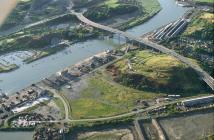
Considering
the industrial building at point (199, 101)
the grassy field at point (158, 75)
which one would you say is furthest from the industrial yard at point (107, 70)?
the grassy field at point (158, 75)

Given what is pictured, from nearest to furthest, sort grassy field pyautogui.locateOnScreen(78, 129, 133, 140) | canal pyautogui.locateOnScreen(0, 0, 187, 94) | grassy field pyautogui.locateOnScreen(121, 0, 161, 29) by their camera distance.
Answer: grassy field pyautogui.locateOnScreen(78, 129, 133, 140)
canal pyautogui.locateOnScreen(0, 0, 187, 94)
grassy field pyautogui.locateOnScreen(121, 0, 161, 29)

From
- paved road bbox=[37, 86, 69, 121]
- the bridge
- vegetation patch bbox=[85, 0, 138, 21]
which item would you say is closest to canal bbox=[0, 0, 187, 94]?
the bridge

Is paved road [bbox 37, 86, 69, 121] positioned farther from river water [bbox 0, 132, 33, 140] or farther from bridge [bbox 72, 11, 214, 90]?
bridge [bbox 72, 11, 214, 90]

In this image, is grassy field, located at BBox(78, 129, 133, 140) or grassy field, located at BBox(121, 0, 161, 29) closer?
grassy field, located at BBox(78, 129, 133, 140)

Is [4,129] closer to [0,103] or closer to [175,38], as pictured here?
[0,103]

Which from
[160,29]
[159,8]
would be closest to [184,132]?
[160,29]

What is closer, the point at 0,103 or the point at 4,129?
the point at 4,129
